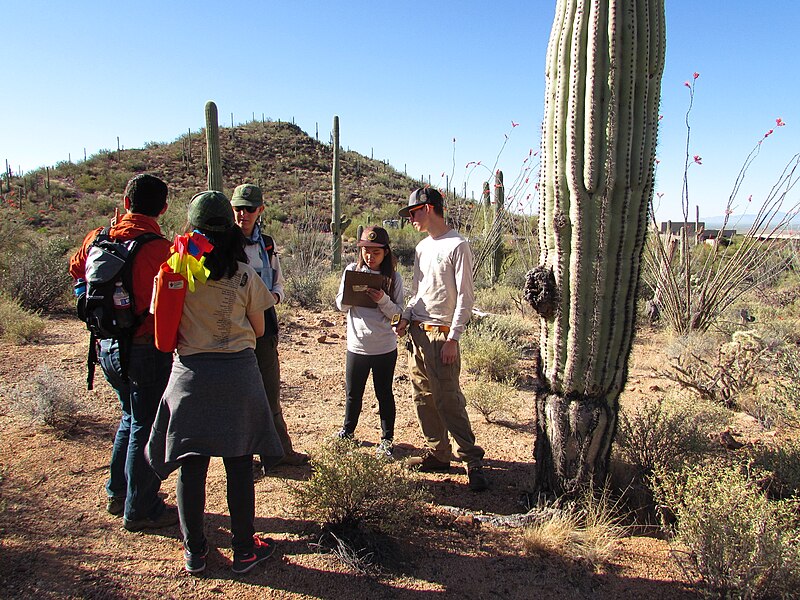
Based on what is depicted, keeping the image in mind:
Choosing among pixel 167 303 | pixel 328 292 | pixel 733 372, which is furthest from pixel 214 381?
pixel 328 292

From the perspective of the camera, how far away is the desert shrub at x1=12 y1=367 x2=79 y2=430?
431 cm

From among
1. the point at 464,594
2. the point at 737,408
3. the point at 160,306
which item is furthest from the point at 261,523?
the point at 737,408

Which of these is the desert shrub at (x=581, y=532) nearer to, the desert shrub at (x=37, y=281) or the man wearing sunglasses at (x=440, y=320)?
the man wearing sunglasses at (x=440, y=320)

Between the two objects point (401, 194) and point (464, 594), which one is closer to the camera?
point (464, 594)

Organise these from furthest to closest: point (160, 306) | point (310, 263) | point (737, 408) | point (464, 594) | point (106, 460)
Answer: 1. point (310, 263)
2. point (737, 408)
3. point (106, 460)
4. point (464, 594)
5. point (160, 306)

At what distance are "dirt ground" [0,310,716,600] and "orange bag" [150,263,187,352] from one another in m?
1.20

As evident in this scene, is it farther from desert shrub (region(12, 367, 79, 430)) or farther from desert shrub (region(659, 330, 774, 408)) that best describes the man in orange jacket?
desert shrub (region(659, 330, 774, 408))

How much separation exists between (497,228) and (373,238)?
18.6 feet

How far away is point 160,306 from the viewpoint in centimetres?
237

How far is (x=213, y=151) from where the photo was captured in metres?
9.39

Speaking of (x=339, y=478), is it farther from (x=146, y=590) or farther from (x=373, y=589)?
(x=146, y=590)

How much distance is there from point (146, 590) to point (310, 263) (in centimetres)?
926

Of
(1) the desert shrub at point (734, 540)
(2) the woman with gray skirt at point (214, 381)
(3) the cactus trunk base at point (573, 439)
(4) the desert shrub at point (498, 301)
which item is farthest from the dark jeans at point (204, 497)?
(4) the desert shrub at point (498, 301)

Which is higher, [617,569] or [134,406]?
[134,406]
